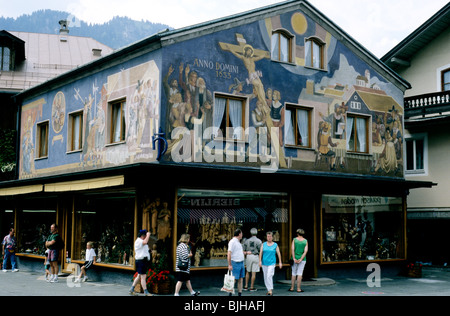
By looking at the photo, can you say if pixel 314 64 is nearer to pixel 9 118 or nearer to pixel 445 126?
pixel 445 126

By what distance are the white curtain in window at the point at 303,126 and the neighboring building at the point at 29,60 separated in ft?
45.1

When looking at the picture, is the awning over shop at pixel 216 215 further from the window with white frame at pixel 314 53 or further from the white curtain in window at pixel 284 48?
the window with white frame at pixel 314 53

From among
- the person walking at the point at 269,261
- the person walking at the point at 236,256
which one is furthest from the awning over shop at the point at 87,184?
the person walking at the point at 269,261

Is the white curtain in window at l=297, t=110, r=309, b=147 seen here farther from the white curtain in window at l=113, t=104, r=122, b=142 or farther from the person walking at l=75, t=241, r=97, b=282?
the person walking at l=75, t=241, r=97, b=282

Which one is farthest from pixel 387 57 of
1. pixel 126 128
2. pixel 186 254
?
pixel 186 254

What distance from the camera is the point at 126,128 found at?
18219 mm

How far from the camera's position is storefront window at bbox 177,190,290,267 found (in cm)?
1730

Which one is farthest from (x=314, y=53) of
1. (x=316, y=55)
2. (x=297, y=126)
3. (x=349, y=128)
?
(x=349, y=128)

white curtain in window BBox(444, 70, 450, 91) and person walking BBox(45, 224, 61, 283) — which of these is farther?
white curtain in window BBox(444, 70, 450, 91)

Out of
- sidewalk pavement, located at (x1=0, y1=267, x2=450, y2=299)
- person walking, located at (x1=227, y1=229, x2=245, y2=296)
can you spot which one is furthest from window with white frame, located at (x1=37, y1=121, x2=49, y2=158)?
person walking, located at (x1=227, y1=229, x2=245, y2=296)

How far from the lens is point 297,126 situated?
1998 cm

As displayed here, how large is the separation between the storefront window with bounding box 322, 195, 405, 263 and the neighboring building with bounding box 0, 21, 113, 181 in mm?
14690

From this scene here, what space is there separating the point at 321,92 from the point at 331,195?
146 inches

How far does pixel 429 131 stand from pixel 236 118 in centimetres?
1156
